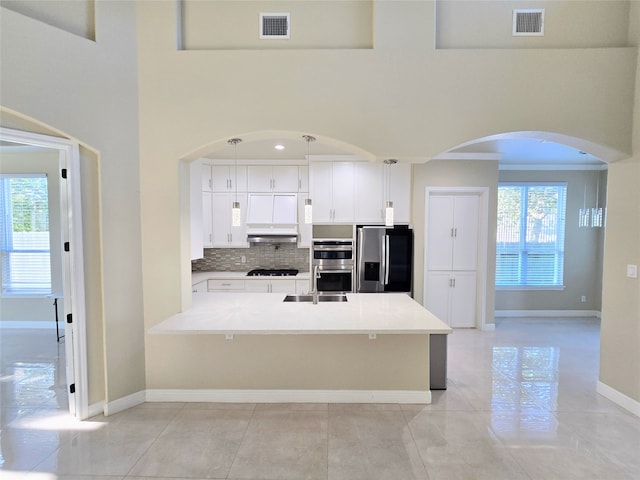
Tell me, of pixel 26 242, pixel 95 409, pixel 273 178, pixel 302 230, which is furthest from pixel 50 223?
pixel 302 230

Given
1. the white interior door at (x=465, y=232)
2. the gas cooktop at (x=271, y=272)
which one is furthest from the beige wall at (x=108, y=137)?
the white interior door at (x=465, y=232)

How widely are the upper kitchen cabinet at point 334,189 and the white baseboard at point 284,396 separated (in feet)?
8.65

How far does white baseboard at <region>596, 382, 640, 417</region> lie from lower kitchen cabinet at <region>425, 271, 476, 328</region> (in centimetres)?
207

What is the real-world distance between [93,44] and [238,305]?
8.67 ft

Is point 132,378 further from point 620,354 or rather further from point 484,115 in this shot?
point 620,354

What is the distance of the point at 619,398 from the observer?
123 inches

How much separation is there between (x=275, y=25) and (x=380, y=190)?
2.71 meters

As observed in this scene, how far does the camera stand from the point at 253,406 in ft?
10.2

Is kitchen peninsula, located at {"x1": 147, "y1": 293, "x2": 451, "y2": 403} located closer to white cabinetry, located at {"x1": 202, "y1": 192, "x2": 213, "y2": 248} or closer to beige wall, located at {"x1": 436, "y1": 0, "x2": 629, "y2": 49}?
white cabinetry, located at {"x1": 202, "y1": 192, "x2": 213, "y2": 248}

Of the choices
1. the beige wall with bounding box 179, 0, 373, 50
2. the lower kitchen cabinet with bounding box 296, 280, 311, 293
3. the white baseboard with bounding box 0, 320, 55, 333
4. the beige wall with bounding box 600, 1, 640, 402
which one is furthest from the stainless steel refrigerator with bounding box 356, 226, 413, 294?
the white baseboard with bounding box 0, 320, 55, 333

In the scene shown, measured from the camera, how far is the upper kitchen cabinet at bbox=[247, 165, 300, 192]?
547 centimetres

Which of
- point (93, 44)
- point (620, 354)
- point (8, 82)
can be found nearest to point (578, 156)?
point (620, 354)

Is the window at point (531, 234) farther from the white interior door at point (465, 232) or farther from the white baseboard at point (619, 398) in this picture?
the white baseboard at point (619, 398)

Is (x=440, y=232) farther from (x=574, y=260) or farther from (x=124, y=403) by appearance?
(x=124, y=403)
